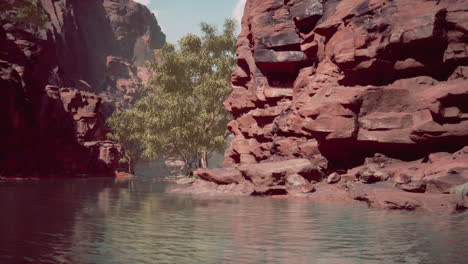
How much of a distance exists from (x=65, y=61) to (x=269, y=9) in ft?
213

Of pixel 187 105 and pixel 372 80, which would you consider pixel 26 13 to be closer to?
pixel 187 105

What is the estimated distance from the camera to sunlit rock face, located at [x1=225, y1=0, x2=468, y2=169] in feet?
66.4

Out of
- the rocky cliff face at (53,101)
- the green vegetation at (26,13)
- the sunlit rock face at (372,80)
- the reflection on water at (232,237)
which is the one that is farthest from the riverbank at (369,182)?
the green vegetation at (26,13)

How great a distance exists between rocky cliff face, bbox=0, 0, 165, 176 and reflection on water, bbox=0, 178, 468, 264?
123ft

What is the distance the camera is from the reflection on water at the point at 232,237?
7.20 m

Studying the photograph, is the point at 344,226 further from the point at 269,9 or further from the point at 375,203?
the point at 269,9

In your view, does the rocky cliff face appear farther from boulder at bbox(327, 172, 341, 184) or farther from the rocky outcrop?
boulder at bbox(327, 172, 341, 184)

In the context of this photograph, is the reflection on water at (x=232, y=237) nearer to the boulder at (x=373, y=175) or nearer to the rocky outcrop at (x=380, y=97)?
the rocky outcrop at (x=380, y=97)

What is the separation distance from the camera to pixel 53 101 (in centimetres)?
5747

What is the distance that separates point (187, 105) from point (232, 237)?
1630 inches

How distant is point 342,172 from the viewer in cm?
2389

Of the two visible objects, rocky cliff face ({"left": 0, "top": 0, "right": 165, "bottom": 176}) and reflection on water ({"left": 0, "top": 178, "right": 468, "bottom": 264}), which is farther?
rocky cliff face ({"left": 0, "top": 0, "right": 165, "bottom": 176})

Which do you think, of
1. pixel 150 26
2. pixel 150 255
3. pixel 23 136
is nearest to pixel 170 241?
pixel 150 255

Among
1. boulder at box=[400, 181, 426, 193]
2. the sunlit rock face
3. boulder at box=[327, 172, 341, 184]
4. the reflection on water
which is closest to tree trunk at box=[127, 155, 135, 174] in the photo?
the sunlit rock face
